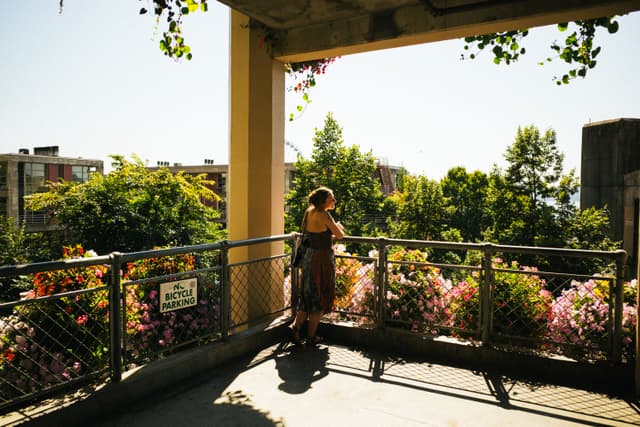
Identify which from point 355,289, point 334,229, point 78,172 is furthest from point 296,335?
point 78,172

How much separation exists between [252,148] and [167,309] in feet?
7.61

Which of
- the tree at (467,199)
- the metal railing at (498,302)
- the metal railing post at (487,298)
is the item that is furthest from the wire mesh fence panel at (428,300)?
the tree at (467,199)

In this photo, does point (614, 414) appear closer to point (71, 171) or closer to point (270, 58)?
point (270, 58)

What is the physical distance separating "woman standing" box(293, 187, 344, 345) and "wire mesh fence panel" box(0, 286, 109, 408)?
204 centimetres

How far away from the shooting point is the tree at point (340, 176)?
40.8 meters

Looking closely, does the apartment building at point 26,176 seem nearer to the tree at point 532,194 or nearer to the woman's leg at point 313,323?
the tree at point 532,194

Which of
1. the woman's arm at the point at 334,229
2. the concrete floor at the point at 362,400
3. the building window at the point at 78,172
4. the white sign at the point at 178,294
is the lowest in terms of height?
the concrete floor at the point at 362,400

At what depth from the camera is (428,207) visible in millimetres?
43188

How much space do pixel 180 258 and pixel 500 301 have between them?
3.60 meters

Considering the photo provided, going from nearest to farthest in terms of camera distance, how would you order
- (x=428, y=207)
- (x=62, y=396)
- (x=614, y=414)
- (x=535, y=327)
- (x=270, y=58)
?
(x=62, y=396)
(x=614, y=414)
(x=535, y=327)
(x=270, y=58)
(x=428, y=207)

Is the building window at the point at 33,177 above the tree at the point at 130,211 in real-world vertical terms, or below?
above

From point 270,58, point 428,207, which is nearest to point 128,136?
point 428,207

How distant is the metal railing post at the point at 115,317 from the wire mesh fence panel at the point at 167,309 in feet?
0.97

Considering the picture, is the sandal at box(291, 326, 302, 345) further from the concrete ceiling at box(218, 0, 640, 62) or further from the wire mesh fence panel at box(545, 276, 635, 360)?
the concrete ceiling at box(218, 0, 640, 62)
